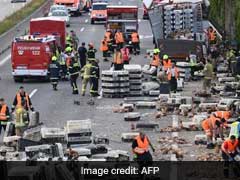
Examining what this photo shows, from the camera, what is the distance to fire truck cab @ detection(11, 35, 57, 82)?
150 feet

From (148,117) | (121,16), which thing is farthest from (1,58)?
(148,117)

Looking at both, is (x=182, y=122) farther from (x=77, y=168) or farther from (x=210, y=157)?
(x=77, y=168)

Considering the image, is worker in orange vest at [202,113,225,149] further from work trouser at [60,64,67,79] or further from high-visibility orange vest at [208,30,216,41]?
high-visibility orange vest at [208,30,216,41]

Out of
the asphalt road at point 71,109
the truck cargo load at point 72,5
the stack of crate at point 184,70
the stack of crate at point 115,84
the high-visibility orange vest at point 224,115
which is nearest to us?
the high-visibility orange vest at point 224,115

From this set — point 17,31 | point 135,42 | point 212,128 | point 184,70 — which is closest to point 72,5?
point 17,31

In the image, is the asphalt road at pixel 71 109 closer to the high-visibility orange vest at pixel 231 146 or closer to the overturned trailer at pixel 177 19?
the overturned trailer at pixel 177 19

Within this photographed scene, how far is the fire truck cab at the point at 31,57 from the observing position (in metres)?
45.8

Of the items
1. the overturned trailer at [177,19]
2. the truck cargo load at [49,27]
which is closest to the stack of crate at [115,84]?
the truck cargo load at [49,27]

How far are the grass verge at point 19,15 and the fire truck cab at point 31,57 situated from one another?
23330 mm

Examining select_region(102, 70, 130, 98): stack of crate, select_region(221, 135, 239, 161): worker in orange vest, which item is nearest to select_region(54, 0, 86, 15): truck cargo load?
select_region(102, 70, 130, 98): stack of crate

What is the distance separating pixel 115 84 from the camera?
41781 mm

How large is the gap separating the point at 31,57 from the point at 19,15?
1456 inches

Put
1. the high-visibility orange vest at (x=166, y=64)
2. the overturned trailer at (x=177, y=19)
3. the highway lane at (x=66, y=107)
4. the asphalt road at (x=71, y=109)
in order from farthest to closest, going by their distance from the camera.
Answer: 1. the overturned trailer at (x=177, y=19)
2. the high-visibility orange vest at (x=166, y=64)
3. the highway lane at (x=66, y=107)
4. the asphalt road at (x=71, y=109)

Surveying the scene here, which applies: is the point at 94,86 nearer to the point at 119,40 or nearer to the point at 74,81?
the point at 74,81
